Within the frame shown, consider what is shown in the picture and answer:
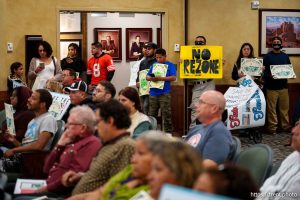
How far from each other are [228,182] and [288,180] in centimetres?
160

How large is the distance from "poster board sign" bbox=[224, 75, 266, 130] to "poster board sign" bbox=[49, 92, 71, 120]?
126 inches

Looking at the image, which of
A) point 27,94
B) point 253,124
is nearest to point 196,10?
point 253,124

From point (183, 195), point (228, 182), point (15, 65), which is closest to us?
point (183, 195)

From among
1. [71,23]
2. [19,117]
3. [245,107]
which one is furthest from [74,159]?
[71,23]

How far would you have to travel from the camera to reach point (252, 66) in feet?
33.0

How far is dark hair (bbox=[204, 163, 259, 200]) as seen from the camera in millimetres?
2006

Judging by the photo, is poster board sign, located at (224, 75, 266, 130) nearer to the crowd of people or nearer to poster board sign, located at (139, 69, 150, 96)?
poster board sign, located at (139, 69, 150, 96)

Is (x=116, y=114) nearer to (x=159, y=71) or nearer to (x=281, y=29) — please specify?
(x=159, y=71)

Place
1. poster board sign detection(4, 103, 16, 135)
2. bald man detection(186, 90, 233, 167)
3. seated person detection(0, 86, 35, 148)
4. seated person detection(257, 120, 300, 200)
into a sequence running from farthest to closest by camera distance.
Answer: seated person detection(0, 86, 35, 148), poster board sign detection(4, 103, 16, 135), bald man detection(186, 90, 233, 167), seated person detection(257, 120, 300, 200)

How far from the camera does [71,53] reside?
1031 centimetres

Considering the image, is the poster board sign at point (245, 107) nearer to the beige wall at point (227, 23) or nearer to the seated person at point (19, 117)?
the beige wall at point (227, 23)

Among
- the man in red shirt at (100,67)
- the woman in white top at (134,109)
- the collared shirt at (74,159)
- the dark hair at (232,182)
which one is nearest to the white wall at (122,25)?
the man in red shirt at (100,67)

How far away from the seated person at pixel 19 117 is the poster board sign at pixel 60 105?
527mm

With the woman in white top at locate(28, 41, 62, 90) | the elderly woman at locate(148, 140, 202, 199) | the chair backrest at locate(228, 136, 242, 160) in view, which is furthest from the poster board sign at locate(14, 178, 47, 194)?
the woman in white top at locate(28, 41, 62, 90)
